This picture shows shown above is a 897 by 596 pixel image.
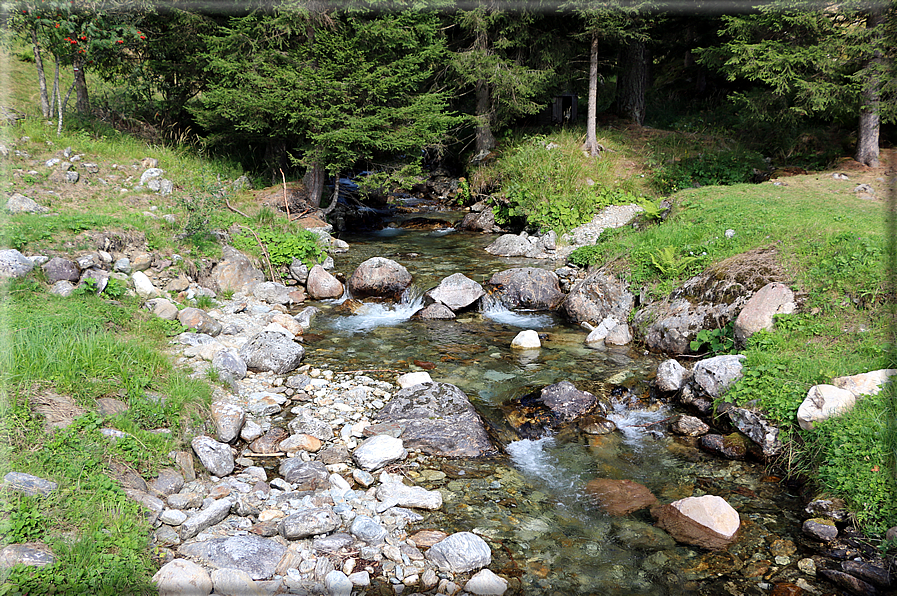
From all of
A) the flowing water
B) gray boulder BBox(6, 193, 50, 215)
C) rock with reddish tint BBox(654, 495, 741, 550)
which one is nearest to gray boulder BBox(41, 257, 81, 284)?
gray boulder BBox(6, 193, 50, 215)

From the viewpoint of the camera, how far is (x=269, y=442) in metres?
5.71

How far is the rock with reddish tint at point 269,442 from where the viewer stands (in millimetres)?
5660

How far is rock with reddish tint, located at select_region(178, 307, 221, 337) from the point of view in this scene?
25.8ft

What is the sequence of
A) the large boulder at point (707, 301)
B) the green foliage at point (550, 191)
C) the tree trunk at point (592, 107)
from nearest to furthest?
the large boulder at point (707, 301), the green foliage at point (550, 191), the tree trunk at point (592, 107)

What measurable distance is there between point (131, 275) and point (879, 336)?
10.2 m

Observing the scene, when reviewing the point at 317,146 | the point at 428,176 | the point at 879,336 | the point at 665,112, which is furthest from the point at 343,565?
the point at 665,112

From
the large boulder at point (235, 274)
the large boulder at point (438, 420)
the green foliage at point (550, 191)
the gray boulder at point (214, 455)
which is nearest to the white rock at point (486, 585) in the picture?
the large boulder at point (438, 420)

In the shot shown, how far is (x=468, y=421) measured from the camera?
6117mm

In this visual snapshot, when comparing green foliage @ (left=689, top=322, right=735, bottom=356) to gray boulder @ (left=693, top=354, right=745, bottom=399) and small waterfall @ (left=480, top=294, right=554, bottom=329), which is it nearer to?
gray boulder @ (left=693, top=354, right=745, bottom=399)

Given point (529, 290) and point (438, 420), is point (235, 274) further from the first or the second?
point (438, 420)

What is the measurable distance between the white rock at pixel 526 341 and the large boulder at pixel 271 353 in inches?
133

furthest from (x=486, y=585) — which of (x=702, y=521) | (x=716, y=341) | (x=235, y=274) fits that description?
(x=235, y=274)

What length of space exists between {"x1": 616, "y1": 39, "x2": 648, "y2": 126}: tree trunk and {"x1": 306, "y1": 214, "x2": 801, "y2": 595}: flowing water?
15057mm

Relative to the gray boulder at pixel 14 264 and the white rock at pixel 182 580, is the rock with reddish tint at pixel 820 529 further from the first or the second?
the gray boulder at pixel 14 264
